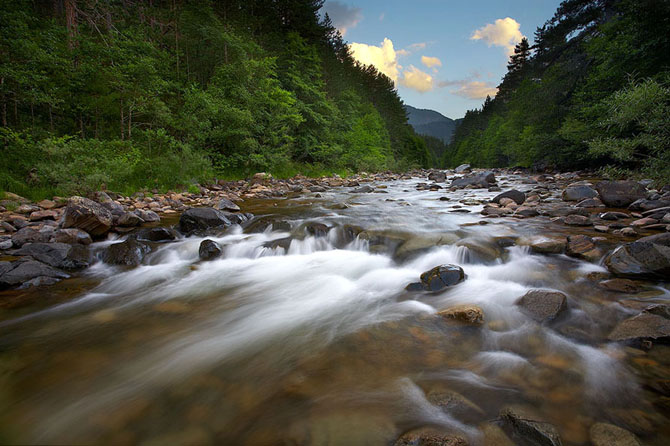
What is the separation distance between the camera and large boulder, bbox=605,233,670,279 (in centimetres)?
341

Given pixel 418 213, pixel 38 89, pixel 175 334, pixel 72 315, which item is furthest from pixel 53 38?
pixel 418 213

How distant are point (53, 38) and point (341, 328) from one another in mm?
12360

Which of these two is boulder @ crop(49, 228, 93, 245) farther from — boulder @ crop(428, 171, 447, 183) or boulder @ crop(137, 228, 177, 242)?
boulder @ crop(428, 171, 447, 183)

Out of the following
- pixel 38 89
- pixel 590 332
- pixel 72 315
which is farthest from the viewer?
pixel 38 89

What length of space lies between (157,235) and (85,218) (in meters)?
1.24

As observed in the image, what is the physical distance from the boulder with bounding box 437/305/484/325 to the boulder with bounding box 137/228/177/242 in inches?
207

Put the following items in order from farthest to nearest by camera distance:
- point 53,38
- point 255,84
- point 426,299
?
point 255,84, point 53,38, point 426,299

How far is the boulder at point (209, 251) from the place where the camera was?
209 inches

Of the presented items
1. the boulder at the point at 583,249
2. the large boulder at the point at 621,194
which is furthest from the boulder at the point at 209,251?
the large boulder at the point at 621,194

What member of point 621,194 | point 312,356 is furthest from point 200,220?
point 621,194

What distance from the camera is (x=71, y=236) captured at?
5207 mm

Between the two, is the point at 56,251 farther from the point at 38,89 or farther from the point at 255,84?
the point at 255,84

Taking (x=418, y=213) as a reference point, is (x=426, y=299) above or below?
below

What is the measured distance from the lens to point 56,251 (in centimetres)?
456
